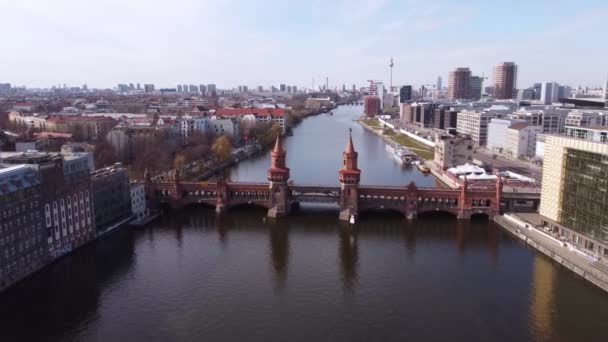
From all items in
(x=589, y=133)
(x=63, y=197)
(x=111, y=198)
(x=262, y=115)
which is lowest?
(x=111, y=198)

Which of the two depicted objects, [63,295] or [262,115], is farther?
[262,115]

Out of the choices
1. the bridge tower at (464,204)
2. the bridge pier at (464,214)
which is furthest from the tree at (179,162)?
the bridge pier at (464,214)

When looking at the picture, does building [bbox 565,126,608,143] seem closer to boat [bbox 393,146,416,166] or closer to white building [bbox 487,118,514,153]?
boat [bbox 393,146,416,166]

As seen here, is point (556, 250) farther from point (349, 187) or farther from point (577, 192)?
point (349, 187)

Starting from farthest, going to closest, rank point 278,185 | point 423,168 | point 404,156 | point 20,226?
point 404,156
point 423,168
point 278,185
point 20,226

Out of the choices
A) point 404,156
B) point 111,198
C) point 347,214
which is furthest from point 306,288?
point 404,156

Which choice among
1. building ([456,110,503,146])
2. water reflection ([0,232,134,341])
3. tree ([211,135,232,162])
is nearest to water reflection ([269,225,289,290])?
water reflection ([0,232,134,341])
